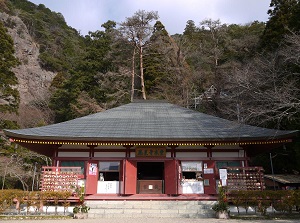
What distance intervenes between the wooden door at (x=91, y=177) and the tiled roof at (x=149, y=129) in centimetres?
143

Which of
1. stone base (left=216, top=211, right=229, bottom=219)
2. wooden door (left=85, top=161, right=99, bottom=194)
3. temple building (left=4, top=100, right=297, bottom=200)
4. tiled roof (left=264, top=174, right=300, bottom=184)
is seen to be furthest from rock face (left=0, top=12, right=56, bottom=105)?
stone base (left=216, top=211, right=229, bottom=219)

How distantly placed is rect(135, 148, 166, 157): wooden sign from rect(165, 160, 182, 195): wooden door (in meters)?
0.44

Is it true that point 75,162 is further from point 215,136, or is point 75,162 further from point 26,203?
point 215,136

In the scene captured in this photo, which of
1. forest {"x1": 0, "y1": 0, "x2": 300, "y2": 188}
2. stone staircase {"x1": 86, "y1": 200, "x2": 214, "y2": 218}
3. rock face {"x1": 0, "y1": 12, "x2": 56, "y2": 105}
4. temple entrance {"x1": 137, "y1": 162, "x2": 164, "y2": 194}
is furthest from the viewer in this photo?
rock face {"x1": 0, "y1": 12, "x2": 56, "y2": 105}

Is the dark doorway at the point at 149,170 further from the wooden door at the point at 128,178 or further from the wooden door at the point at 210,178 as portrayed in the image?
the wooden door at the point at 210,178

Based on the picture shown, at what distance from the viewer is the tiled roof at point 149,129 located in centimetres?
1141

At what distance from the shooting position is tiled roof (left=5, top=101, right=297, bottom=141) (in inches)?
449

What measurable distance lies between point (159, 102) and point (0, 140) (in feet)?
36.8

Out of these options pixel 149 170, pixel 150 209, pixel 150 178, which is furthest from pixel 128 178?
pixel 149 170

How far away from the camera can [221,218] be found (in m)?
9.34

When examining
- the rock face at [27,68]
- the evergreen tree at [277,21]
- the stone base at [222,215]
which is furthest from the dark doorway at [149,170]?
Result: the rock face at [27,68]

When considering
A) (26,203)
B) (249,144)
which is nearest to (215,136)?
(249,144)

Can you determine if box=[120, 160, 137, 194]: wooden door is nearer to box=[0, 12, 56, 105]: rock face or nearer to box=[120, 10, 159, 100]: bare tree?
box=[120, 10, 159, 100]: bare tree

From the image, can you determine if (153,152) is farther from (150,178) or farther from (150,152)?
(150,178)
